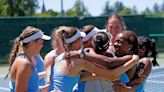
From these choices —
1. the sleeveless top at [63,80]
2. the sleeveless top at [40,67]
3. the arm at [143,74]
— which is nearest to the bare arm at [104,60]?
the sleeveless top at [63,80]

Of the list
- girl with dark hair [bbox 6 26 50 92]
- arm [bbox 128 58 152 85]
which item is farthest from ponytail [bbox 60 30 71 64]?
arm [bbox 128 58 152 85]

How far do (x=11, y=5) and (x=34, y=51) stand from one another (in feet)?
119

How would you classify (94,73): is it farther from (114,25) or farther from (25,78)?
(114,25)

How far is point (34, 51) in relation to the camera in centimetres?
369

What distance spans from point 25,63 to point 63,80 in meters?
0.40

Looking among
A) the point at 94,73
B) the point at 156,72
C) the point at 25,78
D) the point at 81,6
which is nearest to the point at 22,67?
the point at 25,78

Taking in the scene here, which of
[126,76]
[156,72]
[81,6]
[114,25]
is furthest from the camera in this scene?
[81,6]

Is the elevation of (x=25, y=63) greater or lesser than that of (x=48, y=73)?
greater

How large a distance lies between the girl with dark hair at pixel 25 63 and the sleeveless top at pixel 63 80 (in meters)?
0.24

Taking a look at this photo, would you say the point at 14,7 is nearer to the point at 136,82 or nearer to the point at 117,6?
the point at 117,6

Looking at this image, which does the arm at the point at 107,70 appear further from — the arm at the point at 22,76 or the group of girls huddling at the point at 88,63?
the arm at the point at 22,76

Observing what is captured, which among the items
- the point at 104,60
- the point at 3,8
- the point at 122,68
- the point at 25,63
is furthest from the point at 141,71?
the point at 3,8

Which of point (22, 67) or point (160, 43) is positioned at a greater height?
point (22, 67)

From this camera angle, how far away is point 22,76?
3.40 metres
